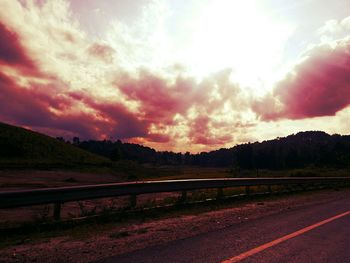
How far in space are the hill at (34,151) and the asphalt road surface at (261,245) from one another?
159 feet

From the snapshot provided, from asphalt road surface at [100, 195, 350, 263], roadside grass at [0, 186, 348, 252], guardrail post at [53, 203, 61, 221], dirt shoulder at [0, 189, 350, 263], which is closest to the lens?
asphalt road surface at [100, 195, 350, 263]

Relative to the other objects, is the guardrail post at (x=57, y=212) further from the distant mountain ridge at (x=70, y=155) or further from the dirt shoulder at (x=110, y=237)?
the distant mountain ridge at (x=70, y=155)

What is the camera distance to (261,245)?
635cm

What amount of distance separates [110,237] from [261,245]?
3223mm

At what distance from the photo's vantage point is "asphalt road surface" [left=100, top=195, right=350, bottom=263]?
17.9ft

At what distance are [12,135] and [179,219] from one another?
2939 inches

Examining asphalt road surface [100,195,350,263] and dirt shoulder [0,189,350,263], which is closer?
asphalt road surface [100,195,350,263]

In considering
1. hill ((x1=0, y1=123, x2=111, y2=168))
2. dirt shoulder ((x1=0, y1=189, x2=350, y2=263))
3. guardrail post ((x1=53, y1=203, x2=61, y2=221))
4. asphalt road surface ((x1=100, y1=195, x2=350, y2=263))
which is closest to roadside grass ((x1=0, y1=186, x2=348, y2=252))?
dirt shoulder ((x1=0, y1=189, x2=350, y2=263))

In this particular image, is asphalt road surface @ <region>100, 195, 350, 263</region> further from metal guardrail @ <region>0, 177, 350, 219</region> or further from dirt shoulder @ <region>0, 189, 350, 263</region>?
metal guardrail @ <region>0, 177, 350, 219</region>

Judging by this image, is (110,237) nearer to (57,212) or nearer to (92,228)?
(92,228)

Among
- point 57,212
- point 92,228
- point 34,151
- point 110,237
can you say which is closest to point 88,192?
point 57,212

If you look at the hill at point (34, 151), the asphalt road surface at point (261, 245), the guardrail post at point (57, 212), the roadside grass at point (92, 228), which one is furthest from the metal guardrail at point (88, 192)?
the hill at point (34, 151)

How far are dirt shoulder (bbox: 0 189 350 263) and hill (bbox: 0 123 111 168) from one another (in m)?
46.0

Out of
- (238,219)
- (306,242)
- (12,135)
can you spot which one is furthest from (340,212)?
(12,135)
